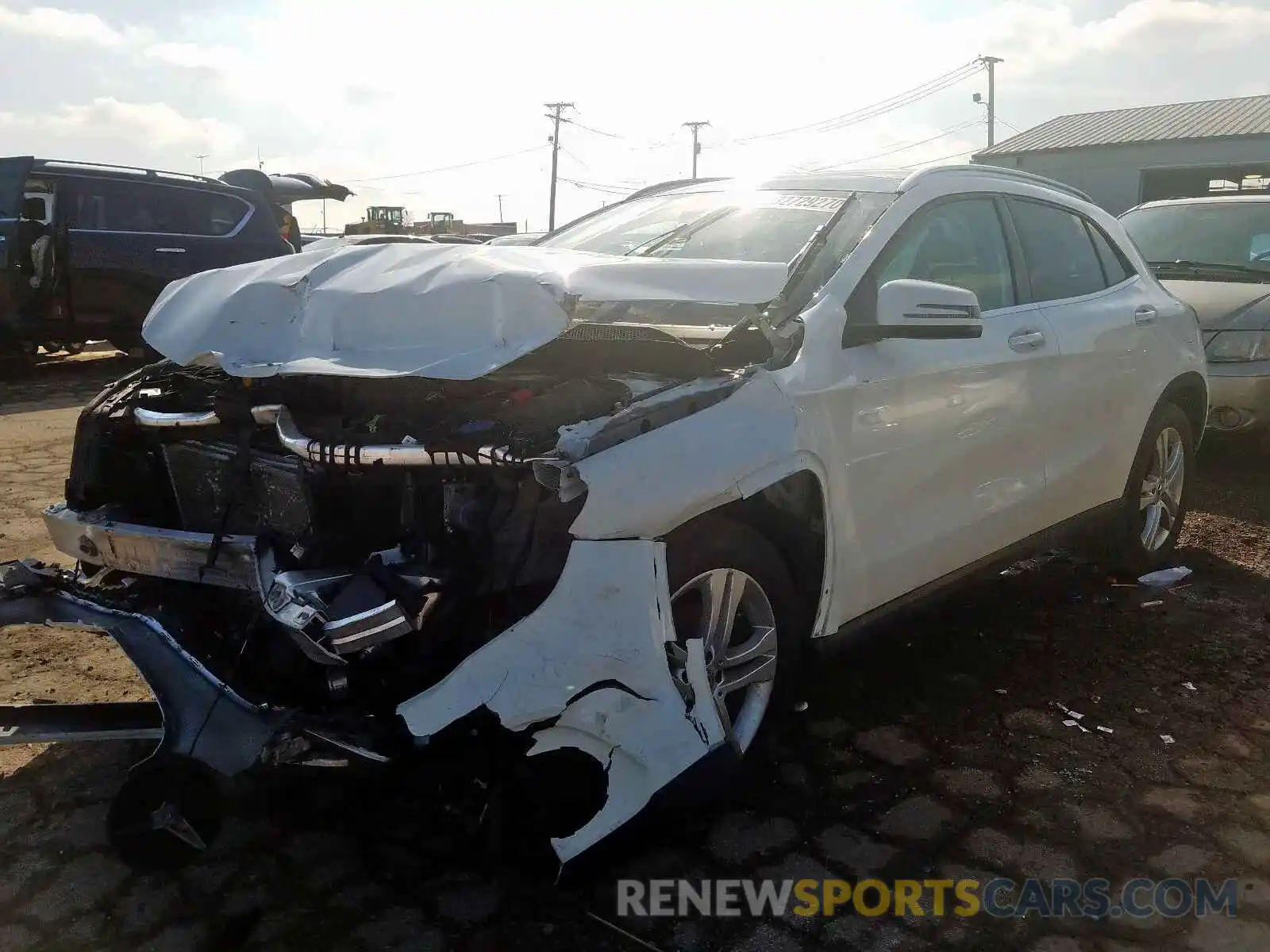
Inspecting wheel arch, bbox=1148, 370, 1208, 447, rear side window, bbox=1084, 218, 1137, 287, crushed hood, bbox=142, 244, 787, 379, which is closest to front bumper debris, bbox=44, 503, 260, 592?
crushed hood, bbox=142, 244, 787, 379

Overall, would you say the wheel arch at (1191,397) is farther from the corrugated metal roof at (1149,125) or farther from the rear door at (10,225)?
the corrugated metal roof at (1149,125)

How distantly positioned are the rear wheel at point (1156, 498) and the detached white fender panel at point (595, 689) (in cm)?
300

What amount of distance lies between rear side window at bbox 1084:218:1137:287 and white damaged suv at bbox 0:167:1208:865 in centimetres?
84

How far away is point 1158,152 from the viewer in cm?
2955

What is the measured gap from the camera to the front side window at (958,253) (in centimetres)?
332

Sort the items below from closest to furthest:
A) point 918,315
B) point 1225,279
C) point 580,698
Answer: point 580,698, point 918,315, point 1225,279

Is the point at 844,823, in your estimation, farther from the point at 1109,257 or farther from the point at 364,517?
the point at 1109,257

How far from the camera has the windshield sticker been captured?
3447mm

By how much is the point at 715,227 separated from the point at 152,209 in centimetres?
835

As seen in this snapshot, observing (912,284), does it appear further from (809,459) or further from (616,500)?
(616,500)

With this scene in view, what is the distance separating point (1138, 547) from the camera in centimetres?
471

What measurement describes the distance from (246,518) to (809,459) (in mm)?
1534

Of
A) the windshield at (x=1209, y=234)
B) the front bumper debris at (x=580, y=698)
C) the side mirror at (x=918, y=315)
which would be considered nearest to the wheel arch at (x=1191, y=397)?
the side mirror at (x=918, y=315)

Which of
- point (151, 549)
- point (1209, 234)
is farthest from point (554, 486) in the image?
point (1209, 234)
